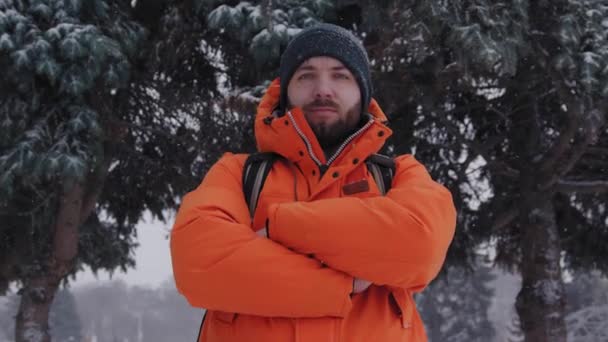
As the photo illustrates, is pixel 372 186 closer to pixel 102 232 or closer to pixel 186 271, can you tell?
pixel 186 271

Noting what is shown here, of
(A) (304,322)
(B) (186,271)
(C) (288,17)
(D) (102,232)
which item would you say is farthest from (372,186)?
(D) (102,232)

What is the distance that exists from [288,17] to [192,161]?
288cm

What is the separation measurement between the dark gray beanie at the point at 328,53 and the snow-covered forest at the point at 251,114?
3774 millimetres

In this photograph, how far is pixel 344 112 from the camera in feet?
7.45

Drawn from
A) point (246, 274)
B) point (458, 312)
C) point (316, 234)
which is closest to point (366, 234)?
point (316, 234)

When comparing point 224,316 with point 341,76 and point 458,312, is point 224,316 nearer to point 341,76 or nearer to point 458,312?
point 341,76

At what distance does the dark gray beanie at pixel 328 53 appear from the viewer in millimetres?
2346

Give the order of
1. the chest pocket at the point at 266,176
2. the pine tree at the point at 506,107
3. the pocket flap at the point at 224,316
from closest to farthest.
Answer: the pocket flap at the point at 224,316 < the chest pocket at the point at 266,176 < the pine tree at the point at 506,107

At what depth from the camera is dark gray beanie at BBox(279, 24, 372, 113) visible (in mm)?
2346

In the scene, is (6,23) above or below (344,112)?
above

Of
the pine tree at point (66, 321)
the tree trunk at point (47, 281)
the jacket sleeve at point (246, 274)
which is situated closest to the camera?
the jacket sleeve at point (246, 274)

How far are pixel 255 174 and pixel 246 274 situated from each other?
379 millimetres

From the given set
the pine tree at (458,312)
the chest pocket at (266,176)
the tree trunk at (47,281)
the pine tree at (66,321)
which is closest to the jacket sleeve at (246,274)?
the chest pocket at (266,176)

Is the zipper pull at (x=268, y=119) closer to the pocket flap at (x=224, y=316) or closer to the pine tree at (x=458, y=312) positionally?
the pocket flap at (x=224, y=316)
